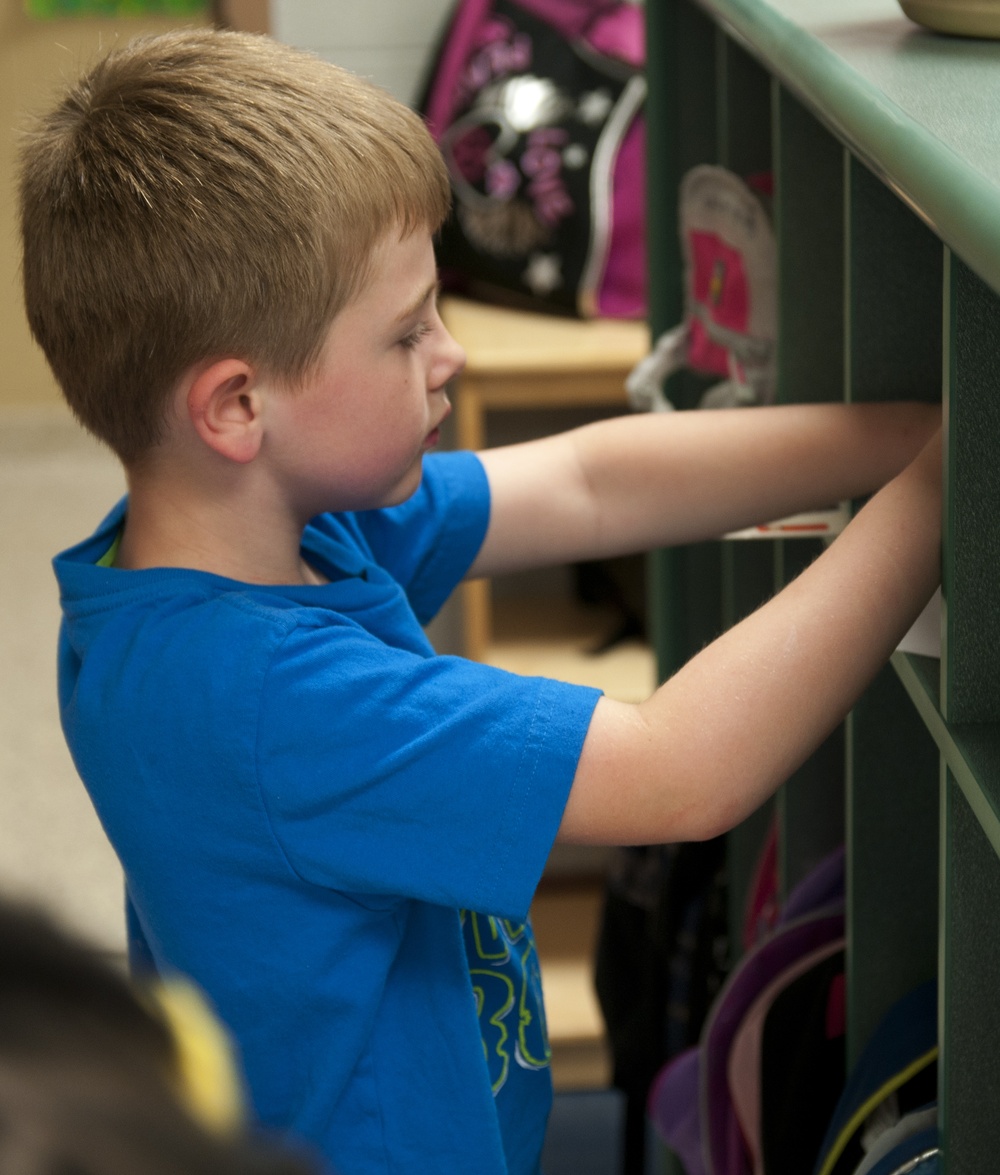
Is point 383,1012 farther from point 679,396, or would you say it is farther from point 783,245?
point 679,396

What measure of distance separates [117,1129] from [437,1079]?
68cm

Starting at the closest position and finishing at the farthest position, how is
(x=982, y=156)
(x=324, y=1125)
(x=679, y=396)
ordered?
1. (x=982, y=156)
2. (x=324, y=1125)
3. (x=679, y=396)

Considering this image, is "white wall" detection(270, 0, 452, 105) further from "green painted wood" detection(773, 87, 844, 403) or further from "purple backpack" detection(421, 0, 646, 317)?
"green painted wood" detection(773, 87, 844, 403)

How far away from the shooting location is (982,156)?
0.56 m

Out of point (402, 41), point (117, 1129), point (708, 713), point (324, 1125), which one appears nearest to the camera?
point (117, 1129)

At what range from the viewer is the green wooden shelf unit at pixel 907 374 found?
25.7 inches

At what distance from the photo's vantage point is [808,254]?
3.34 ft

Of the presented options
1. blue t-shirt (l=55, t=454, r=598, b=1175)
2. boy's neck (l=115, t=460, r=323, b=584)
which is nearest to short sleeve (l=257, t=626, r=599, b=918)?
blue t-shirt (l=55, t=454, r=598, b=1175)

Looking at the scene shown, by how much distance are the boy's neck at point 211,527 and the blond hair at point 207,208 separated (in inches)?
1.4

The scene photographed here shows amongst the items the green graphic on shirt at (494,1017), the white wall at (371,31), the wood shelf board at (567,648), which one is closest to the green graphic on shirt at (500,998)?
the green graphic on shirt at (494,1017)

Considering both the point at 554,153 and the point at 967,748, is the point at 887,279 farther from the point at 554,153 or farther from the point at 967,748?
the point at 554,153

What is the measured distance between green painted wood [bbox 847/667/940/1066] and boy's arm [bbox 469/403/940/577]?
13 cm

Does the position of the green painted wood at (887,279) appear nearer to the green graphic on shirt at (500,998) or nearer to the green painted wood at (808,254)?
the green painted wood at (808,254)

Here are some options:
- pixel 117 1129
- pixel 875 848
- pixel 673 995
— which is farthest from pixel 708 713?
pixel 673 995
